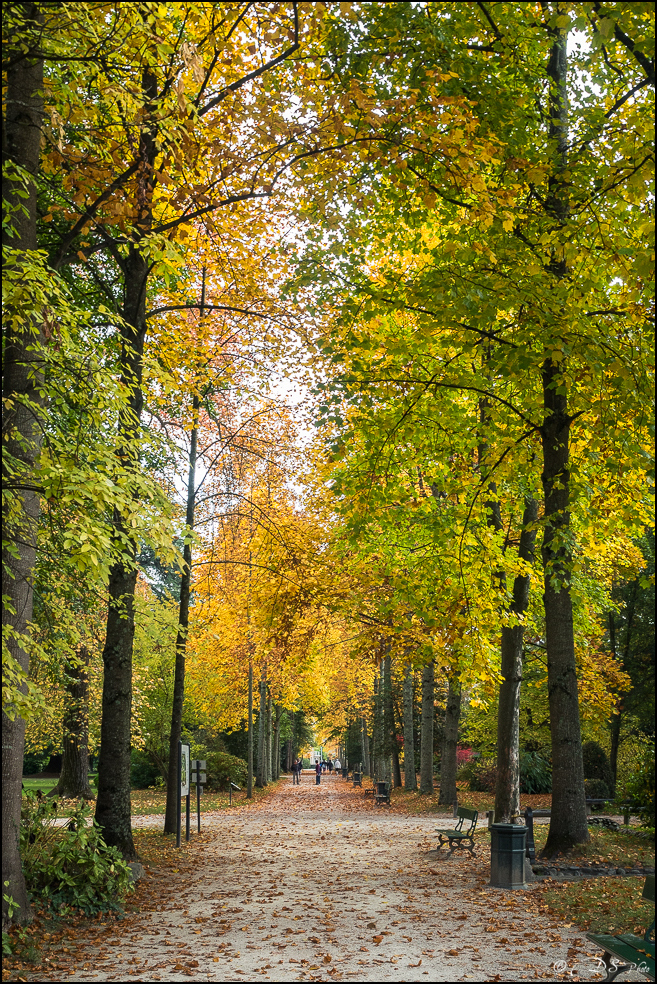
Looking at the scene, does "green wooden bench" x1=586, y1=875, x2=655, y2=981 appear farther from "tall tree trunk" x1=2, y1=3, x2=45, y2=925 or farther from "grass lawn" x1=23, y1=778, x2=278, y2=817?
"grass lawn" x1=23, y1=778, x2=278, y2=817

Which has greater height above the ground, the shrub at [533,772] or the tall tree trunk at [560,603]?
the tall tree trunk at [560,603]

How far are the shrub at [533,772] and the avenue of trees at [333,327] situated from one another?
25.4ft

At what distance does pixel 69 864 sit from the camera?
850cm

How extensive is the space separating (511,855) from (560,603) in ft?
11.3

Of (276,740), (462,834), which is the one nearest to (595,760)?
(462,834)

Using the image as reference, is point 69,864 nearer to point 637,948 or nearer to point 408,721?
point 637,948

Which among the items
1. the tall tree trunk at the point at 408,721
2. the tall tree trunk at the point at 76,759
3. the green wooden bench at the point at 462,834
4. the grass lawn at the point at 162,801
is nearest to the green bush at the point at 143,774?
the grass lawn at the point at 162,801

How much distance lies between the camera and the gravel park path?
6.29 metres

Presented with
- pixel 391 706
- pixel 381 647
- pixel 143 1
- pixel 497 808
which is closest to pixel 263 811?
pixel 391 706

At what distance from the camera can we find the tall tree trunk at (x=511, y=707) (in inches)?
497

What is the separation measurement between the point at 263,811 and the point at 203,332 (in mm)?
15983

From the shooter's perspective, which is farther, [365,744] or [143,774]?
[365,744]

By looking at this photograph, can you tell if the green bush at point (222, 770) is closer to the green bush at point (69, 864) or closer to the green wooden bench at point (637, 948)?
the green bush at point (69, 864)

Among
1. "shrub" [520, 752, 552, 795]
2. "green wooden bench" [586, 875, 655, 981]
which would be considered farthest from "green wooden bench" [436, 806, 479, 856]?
"shrub" [520, 752, 552, 795]
